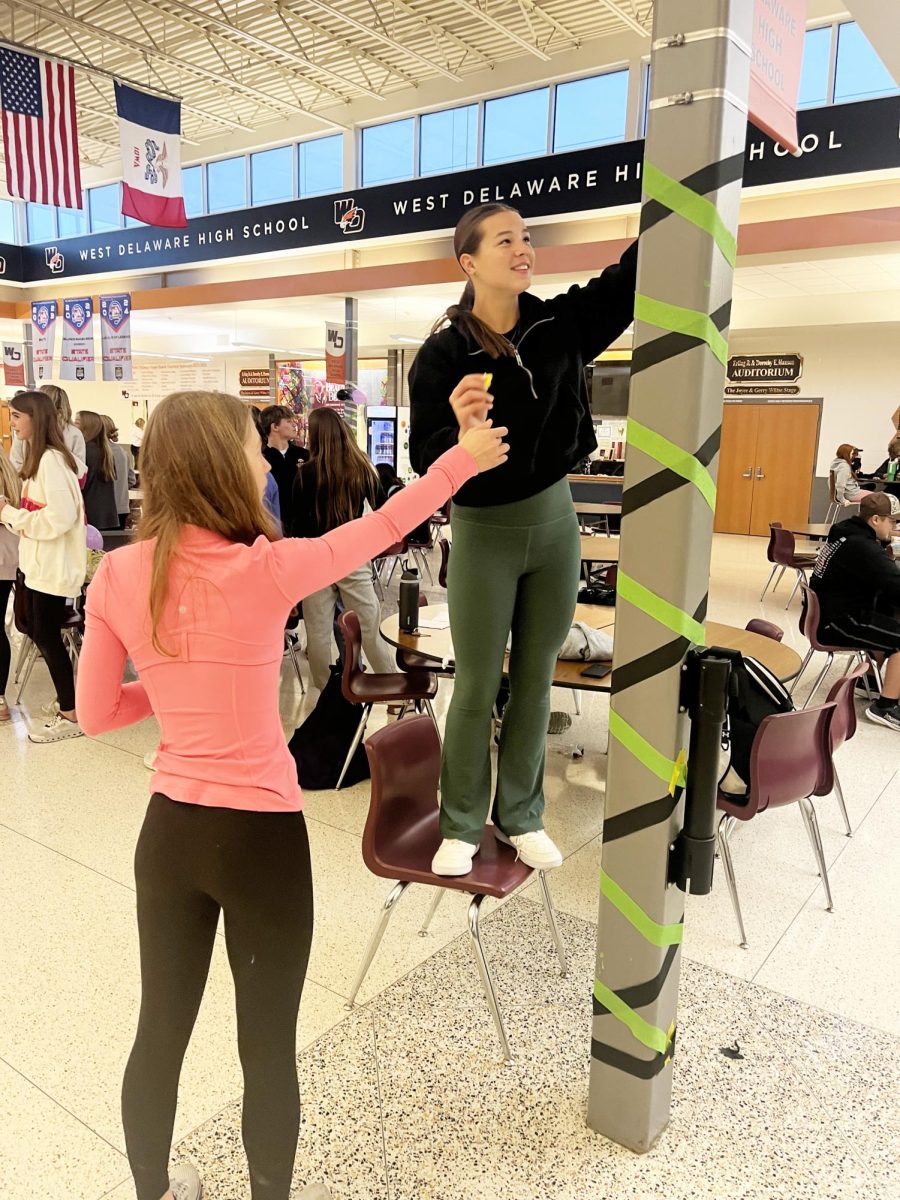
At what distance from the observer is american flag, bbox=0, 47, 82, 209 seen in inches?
321

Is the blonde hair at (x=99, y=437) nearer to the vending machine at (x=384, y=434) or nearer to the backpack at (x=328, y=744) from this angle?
the backpack at (x=328, y=744)

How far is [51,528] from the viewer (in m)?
4.13

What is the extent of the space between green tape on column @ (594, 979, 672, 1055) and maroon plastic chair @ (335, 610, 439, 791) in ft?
6.13

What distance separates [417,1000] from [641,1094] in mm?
752

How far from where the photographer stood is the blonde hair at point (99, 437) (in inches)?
241

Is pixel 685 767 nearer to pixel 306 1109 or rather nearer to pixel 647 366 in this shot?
pixel 647 366

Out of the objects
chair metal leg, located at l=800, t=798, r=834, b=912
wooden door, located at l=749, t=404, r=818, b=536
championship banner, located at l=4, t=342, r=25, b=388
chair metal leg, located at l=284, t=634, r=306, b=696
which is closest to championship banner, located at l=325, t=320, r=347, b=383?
wooden door, located at l=749, t=404, r=818, b=536

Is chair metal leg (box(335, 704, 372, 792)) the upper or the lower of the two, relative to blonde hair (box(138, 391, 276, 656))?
lower

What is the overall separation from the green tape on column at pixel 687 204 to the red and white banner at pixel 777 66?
260 mm

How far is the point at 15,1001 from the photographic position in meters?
2.39

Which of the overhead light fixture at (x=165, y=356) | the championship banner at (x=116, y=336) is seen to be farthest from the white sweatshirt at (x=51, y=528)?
the overhead light fixture at (x=165, y=356)

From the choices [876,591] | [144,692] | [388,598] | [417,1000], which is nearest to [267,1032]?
[144,692]

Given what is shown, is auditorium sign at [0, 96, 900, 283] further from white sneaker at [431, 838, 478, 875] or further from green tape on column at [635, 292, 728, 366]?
white sneaker at [431, 838, 478, 875]

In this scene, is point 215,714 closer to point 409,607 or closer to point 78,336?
point 409,607
